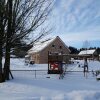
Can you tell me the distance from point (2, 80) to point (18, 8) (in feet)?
16.6

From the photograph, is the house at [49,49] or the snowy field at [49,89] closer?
the snowy field at [49,89]

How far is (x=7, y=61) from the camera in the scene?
2138 centimetres

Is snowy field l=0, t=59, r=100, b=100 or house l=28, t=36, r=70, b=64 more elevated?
house l=28, t=36, r=70, b=64

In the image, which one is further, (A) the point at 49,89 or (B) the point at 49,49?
(B) the point at 49,49

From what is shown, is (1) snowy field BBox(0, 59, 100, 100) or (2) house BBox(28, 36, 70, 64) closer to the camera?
(1) snowy field BBox(0, 59, 100, 100)

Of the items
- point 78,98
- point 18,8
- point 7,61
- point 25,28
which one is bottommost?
point 78,98

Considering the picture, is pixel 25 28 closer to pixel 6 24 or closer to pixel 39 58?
pixel 6 24

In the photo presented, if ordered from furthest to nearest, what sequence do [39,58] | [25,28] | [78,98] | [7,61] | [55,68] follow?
1. [39,58]
2. [55,68]
3. [7,61]
4. [25,28]
5. [78,98]

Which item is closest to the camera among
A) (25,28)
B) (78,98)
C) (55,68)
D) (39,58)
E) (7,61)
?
(78,98)

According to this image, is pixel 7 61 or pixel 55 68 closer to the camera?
pixel 7 61

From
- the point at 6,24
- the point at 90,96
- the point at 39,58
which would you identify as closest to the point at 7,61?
the point at 6,24

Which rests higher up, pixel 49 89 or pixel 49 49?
pixel 49 49

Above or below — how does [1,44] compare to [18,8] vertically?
below

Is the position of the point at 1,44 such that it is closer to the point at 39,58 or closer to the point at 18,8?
the point at 18,8
